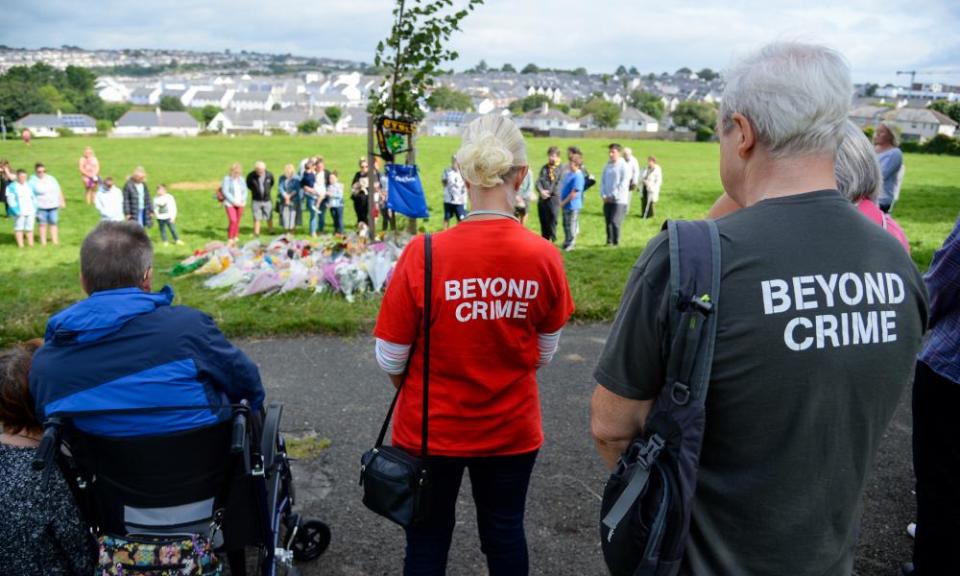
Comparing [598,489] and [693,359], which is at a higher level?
[693,359]

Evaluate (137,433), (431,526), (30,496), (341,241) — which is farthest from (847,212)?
(341,241)

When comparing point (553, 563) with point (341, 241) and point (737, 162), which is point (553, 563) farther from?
point (341, 241)

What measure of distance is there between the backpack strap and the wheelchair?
5.27 feet

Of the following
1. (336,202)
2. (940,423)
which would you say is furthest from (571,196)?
(940,423)

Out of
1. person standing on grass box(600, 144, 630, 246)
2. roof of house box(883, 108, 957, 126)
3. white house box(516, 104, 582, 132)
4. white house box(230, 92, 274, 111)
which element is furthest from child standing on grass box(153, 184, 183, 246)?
white house box(230, 92, 274, 111)

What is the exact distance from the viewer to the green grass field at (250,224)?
24.3ft

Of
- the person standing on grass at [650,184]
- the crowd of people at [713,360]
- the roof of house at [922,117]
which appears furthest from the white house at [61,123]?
the roof of house at [922,117]

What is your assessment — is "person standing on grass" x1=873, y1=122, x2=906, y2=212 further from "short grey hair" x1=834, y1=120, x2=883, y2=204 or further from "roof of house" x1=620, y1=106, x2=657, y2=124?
"roof of house" x1=620, y1=106, x2=657, y2=124

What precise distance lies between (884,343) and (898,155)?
8.83 meters

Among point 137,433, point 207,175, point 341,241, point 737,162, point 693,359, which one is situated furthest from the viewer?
point 207,175

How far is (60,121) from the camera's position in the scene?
84.3 m

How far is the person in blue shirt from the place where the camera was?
499 inches

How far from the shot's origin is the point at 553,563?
131 inches

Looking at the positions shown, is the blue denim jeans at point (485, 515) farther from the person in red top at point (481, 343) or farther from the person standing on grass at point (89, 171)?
the person standing on grass at point (89, 171)
